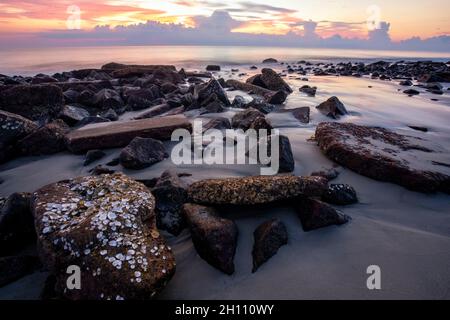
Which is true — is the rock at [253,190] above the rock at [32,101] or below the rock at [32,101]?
below

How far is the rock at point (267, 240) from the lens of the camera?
7.13ft

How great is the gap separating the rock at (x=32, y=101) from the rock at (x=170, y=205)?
13.9 feet

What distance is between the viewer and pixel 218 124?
5.14 metres

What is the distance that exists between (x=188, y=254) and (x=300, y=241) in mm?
827

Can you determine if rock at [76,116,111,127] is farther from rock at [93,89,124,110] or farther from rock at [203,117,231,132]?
rock at [203,117,231,132]

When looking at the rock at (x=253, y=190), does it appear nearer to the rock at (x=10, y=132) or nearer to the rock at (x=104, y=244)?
the rock at (x=104, y=244)

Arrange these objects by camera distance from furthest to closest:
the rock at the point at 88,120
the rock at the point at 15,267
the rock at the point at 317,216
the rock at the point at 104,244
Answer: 1. the rock at the point at 88,120
2. the rock at the point at 317,216
3. the rock at the point at 15,267
4. the rock at the point at 104,244

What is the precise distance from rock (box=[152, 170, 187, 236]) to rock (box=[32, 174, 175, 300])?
0.20 m

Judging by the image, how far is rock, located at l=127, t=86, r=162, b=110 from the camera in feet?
22.9

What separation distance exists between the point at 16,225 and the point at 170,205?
112 centimetres

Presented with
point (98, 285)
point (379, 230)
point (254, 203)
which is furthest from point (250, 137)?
point (98, 285)

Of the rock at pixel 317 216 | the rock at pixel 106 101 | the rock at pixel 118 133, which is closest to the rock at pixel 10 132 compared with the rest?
the rock at pixel 118 133

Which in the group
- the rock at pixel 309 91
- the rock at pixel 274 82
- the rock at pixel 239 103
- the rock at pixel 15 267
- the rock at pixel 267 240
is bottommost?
the rock at pixel 15 267

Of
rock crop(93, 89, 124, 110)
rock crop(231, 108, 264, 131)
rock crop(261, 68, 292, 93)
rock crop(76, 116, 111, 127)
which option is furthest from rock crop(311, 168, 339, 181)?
rock crop(261, 68, 292, 93)
